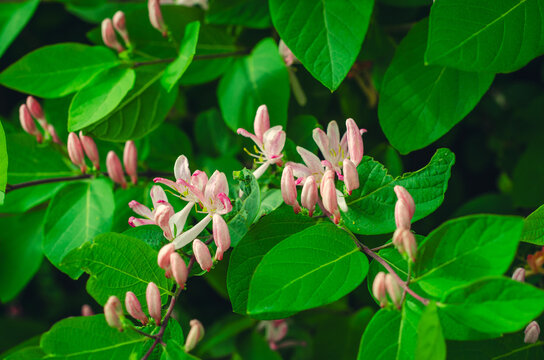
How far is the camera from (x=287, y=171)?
604mm

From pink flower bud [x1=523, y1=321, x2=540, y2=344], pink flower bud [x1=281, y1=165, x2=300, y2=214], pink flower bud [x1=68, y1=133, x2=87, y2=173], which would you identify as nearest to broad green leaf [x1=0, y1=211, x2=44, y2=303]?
pink flower bud [x1=68, y1=133, x2=87, y2=173]

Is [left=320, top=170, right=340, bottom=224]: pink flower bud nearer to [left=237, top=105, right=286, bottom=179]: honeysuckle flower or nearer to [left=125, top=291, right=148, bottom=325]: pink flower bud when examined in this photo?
[left=237, top=105, right=286, bottom=179]: honeysuckle flower

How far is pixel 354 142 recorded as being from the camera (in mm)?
612

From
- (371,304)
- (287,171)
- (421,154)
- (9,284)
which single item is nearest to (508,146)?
(421,154)

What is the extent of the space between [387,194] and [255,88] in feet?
1.09

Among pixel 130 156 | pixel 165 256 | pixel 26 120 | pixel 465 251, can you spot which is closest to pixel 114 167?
pixel 130 156

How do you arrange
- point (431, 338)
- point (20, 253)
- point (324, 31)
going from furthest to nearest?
point (20, 253), point (324, 31), point (431, 338)

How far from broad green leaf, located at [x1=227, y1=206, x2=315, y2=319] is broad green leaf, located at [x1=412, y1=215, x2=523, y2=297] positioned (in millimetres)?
160

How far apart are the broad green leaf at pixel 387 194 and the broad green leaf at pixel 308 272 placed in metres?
0.04

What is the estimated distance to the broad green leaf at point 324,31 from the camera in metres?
0.68

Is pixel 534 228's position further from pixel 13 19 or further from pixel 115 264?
pixel 13 19

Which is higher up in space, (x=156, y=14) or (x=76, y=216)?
(x=156, y=14)

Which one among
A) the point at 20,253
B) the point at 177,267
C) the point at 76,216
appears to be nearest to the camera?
the point at 177,267

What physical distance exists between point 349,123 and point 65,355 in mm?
406
